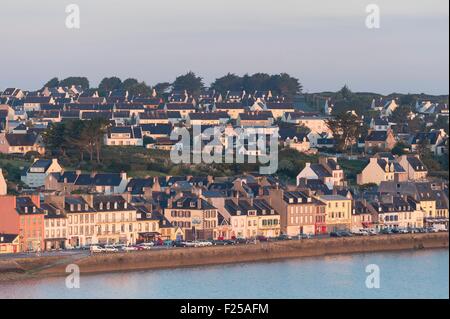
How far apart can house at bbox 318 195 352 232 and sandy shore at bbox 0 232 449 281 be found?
55.9 inches

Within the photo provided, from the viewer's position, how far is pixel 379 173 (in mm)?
53375

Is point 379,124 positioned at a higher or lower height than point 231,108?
lower

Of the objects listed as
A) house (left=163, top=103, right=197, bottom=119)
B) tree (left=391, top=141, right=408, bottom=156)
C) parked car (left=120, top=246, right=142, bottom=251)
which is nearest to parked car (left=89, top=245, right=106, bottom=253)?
parked car (left=120, top=246, right=142, bottom=251)

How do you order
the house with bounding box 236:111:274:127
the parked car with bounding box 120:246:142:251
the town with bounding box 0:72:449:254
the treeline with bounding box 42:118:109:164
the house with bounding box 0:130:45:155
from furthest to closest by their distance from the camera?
the house with bounding box 236:111:274:127, the house with bounding box 0:130:45:155, the treeline with bounding box 42:118:109:164, the town with bounding box 0:72:449:254, the parked car with bounding box 120:246:142:251

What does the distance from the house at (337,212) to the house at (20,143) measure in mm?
12224

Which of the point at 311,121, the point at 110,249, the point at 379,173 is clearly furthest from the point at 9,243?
the point at 311,121

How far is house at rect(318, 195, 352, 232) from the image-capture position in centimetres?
4656

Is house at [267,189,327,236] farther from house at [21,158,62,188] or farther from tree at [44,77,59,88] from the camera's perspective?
tree at [44,77,59,88]

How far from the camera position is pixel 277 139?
6072cm

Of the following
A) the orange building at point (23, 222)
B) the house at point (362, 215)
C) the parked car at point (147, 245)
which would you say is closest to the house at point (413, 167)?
the house at point (362, 215)

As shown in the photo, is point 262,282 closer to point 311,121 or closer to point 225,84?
point 311,121

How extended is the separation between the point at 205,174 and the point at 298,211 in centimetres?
632

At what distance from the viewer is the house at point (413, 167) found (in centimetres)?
5459
